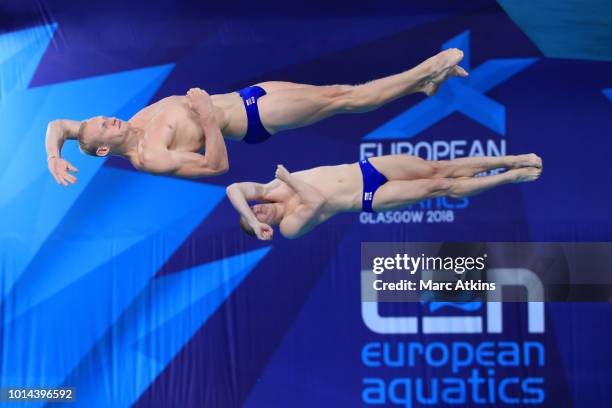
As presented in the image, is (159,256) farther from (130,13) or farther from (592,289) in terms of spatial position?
(592,289)

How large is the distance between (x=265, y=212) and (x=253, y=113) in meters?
0.75

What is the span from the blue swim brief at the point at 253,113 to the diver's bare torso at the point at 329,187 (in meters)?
0.39

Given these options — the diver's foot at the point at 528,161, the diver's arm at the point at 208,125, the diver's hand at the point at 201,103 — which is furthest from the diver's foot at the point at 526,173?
the diver's hand at the point at 201,103

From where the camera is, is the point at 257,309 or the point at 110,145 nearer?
the point at 110,145

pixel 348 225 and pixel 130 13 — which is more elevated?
pixel 130 13

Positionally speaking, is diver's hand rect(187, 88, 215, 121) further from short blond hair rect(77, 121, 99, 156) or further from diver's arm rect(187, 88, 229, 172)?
short blond hair rect(77, 121, 99, 156)

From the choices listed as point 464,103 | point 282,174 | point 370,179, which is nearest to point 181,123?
point 282,174

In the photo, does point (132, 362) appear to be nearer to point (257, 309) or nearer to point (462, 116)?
point (257, 309)

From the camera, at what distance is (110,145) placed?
19.7ft

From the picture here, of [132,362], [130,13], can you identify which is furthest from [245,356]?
[130,13]

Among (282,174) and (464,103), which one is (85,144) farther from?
(464,103)

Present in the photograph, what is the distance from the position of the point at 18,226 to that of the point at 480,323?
3.82 meters

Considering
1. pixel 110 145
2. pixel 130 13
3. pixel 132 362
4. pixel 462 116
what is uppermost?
pixel 130 13

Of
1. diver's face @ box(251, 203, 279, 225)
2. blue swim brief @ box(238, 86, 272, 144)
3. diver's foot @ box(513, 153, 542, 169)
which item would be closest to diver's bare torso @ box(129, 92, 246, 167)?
blue swim brief @ box(238, 86, 272, 144)
